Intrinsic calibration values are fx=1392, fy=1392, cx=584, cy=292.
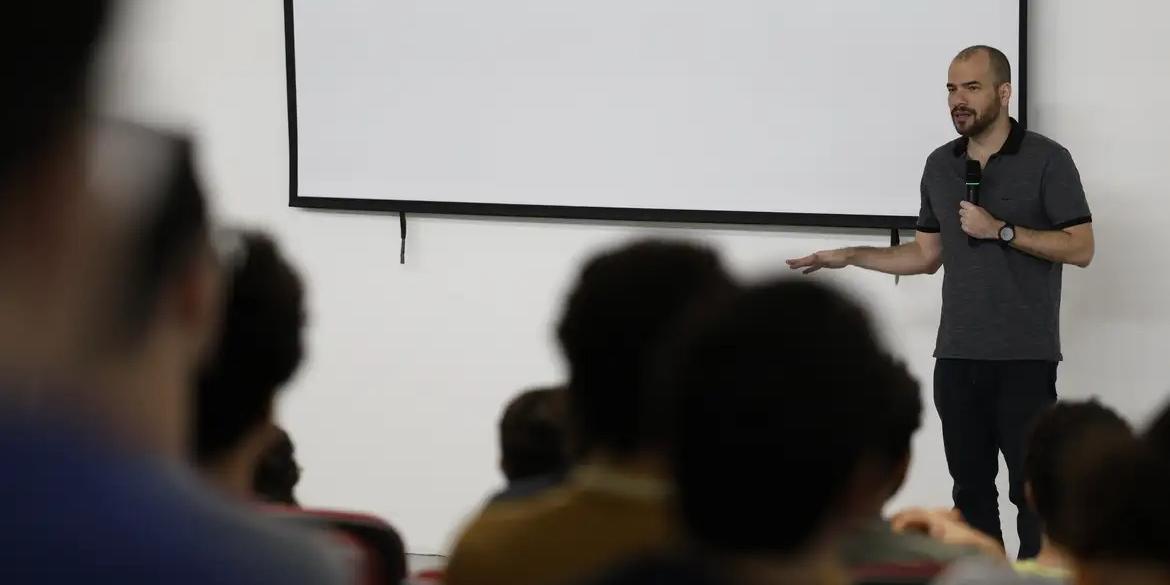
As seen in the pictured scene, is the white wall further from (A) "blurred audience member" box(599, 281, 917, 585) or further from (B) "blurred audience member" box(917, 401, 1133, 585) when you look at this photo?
(A) "blurred audience member" box(599, 281, 917, 585)

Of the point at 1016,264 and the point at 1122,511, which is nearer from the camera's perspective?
the point at 1122,511

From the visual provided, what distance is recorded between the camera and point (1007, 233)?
3.99 metres

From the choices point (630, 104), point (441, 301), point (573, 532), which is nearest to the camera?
point (573, 532)

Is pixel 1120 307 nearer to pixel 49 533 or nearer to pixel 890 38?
pixel 890 38

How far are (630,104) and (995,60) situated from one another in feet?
4.28

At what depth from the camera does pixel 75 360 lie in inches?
17.5

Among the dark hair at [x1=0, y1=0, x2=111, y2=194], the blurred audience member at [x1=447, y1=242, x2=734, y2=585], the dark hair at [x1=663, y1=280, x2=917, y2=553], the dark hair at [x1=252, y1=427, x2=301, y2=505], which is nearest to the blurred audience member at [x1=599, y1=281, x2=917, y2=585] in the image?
the dark hair at [x1=663, y1=280, x2=917, y2=553]

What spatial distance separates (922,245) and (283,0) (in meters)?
2.54

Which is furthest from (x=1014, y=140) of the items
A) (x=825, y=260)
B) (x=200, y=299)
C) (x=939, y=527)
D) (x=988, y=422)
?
(x=200, y=299)

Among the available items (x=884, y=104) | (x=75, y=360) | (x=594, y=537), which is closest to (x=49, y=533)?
(x=75, y=360)

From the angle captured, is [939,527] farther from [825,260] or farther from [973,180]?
[825,260]

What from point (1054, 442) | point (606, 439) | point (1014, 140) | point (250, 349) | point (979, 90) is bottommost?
point (1054, 442)

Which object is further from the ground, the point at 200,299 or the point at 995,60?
the point at 995,60

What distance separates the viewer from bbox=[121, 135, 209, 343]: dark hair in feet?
1.55
